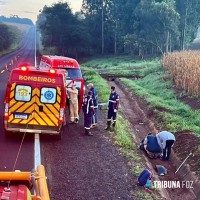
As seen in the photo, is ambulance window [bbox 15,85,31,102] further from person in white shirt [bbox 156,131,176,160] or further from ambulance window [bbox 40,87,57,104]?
person in white shirt [bbox 156,131,176,160]

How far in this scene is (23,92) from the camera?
12.2 m

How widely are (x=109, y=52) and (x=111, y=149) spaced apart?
53.4 m

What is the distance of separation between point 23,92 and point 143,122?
7371 mm

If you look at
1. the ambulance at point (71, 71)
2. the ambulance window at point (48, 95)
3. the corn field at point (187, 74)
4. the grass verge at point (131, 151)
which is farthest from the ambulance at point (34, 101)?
the corn field at point (187, 74)

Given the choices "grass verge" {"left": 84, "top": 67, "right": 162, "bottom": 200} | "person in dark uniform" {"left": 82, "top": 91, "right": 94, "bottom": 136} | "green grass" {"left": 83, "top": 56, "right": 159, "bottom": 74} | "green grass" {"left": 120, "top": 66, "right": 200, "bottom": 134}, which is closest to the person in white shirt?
"grass verge" {"left": 84, "top": 67, "right": 162, "bottom": 200}

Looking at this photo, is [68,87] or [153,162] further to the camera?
[68,87]

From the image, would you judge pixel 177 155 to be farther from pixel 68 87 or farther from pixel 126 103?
pixel 126 103

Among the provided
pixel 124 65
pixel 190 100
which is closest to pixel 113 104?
pixel 190 100

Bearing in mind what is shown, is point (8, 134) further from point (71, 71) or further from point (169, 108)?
point (169, 108)

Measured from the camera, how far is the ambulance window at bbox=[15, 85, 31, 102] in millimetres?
12203

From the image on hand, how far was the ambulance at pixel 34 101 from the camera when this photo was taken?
12.2 meters

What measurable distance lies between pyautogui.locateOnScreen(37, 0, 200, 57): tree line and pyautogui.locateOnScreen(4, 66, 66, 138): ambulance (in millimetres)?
40578

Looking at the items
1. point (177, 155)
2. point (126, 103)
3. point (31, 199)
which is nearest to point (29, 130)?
point (177, 155)

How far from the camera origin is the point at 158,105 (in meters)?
19.0
